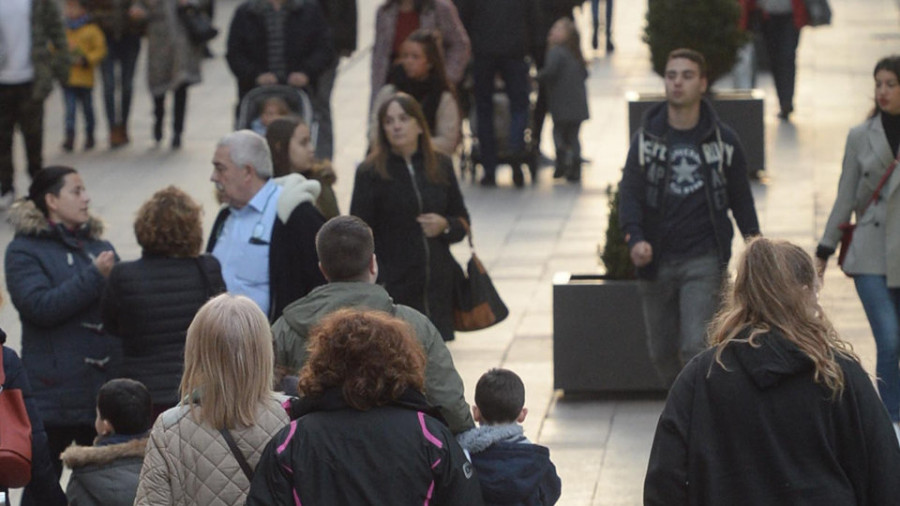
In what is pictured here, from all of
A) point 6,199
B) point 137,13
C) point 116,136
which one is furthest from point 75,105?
point 6,199

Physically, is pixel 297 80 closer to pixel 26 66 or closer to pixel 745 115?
pixel 26 66

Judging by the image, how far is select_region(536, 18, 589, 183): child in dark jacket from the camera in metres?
15.2

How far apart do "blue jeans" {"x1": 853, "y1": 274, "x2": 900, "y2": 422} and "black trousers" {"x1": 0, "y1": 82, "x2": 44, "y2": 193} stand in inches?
312

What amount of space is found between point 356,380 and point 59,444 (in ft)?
10.3

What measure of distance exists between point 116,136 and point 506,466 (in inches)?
475

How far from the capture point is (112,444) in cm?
596

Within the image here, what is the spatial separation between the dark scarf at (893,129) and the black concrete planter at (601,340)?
5.50ft

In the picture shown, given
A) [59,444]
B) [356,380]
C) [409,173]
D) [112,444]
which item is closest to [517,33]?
[409,173]

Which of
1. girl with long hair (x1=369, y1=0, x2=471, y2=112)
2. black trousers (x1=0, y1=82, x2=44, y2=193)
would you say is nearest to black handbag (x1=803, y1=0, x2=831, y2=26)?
girl with long hair (x1=369, y1=0, x2=471, y2=112)

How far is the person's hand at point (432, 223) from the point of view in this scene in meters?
8.62

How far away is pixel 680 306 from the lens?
26.6ft

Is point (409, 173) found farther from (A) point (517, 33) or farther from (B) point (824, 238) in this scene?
(A) point (517, 33)

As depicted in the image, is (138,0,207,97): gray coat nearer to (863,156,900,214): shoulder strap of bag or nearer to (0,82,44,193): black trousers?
(0,82,44,193): black trousers

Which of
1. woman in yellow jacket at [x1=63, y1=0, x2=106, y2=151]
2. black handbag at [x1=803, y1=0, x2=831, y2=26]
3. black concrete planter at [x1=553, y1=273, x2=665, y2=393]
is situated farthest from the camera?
black handbag at [x1=803, y1=0, x2=831, y2=26]
